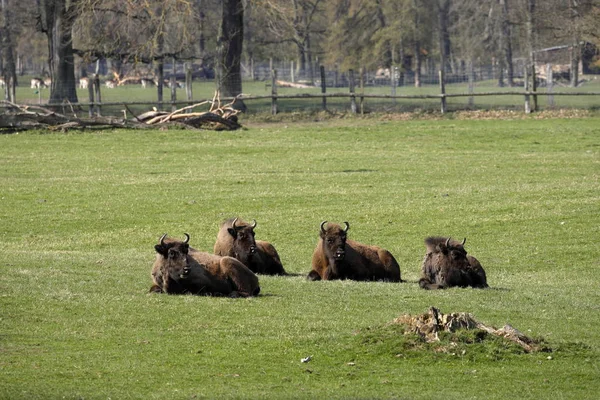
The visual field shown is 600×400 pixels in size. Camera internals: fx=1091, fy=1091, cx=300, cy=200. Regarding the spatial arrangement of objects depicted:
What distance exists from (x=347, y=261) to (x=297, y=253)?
175 inches

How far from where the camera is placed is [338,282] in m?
17.4

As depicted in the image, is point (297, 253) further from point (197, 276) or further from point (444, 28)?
point (444, 28)

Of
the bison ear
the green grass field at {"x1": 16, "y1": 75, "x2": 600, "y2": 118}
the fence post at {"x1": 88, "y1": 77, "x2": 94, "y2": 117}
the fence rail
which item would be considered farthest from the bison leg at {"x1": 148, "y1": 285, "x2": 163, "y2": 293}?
the green grass field at {"x1": 16, "y1": 75, "x2": 600, "y2": 118}

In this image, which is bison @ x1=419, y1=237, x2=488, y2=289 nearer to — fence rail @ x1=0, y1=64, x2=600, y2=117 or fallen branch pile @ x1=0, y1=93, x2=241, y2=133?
fallen branch pile @ x1=0, y1=93, x2=241, y2=133

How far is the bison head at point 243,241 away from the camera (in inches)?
707

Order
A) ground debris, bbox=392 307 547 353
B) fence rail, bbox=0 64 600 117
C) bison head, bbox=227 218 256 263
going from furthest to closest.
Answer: fence rail, bbox=0 64 600 117, bison head, bbox=227 218 256 263, ground debris, bbox=392 307 547 353

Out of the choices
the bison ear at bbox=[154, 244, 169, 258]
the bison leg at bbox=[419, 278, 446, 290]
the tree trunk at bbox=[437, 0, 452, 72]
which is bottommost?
the bison leg at bbox=[419, 278, 446, 290]

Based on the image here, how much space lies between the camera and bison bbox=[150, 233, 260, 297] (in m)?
15.4

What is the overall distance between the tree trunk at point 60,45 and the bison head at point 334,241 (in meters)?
37.5

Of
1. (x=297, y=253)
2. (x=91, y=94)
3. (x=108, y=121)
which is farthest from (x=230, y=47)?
(x=297, y=253)

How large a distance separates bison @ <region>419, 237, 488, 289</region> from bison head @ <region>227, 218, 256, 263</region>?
9.28 feet

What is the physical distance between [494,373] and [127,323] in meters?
4.56

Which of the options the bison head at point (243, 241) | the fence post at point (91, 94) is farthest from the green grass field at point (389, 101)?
the bison head at point (243, 241)

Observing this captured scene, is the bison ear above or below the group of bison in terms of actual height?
above
